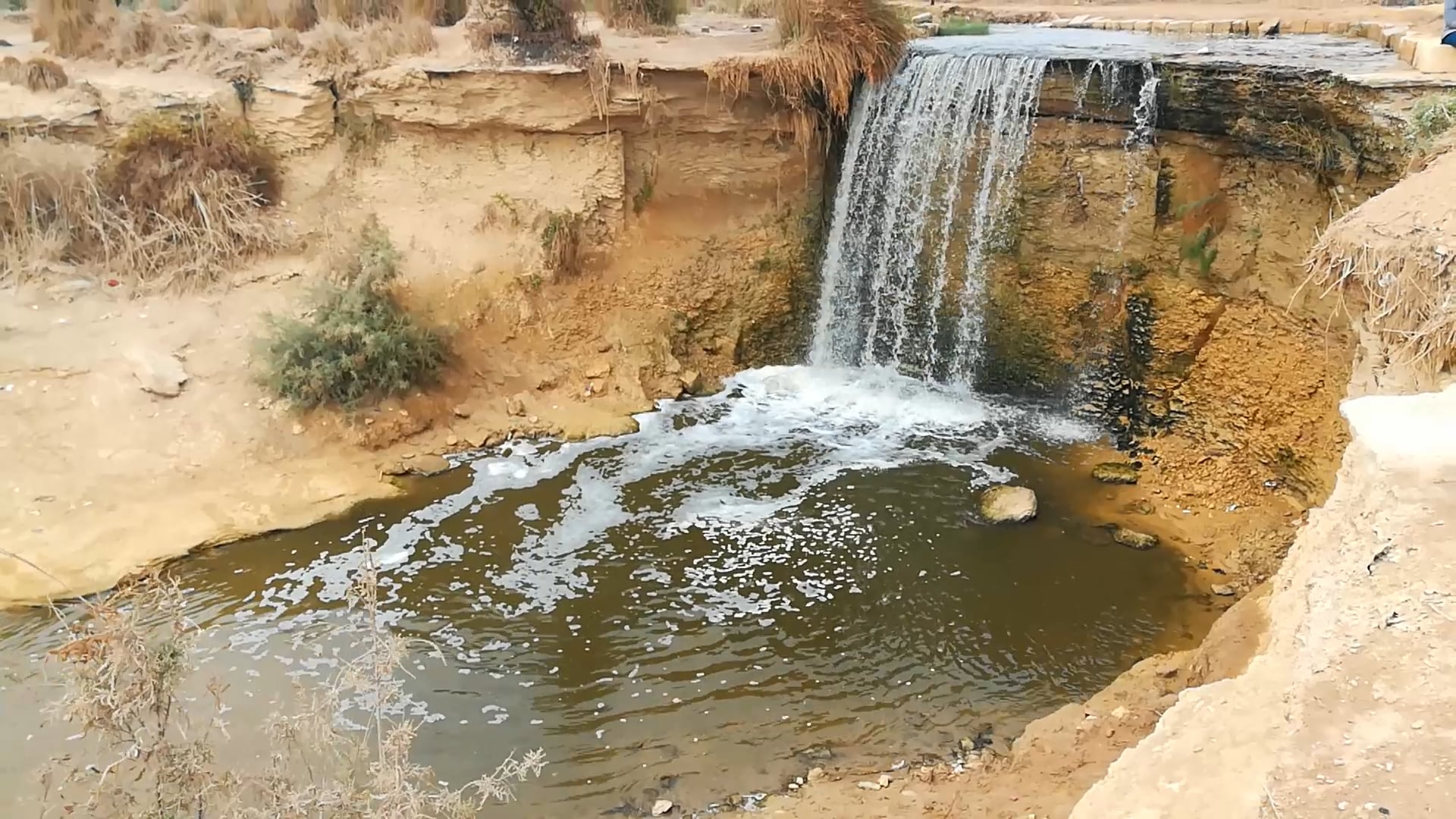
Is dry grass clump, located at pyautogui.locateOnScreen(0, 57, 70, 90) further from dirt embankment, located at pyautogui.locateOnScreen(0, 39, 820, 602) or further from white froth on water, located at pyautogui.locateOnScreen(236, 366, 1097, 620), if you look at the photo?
white froth on water, located at pyautogui.locateOnScreen(236, 366, 1097, 620)

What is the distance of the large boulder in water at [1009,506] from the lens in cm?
638

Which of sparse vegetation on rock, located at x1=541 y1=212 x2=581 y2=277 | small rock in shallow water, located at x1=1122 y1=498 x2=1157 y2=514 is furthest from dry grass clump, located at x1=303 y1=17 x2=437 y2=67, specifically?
small rock in shallow water, located at x1=1122 y1=498 x2=1157 y2=514

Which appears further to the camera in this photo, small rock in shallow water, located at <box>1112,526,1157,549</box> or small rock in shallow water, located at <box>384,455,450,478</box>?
small rock in shallow water, located at <box>384,455,450,478</box>

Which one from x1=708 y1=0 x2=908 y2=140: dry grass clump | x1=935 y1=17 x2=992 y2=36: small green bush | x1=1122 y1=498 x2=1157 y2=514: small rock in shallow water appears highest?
x1=935 y1=17 x2=992 y2=36: small green bush

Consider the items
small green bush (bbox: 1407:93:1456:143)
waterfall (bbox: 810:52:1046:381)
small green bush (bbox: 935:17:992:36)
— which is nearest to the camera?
small green bush (bbox: 1407:93:1456:143)

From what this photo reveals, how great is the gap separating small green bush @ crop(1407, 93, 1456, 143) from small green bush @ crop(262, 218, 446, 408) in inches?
243

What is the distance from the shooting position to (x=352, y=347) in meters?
7.18

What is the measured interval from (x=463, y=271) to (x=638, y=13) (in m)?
3.63

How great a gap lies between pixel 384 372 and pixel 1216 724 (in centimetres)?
613

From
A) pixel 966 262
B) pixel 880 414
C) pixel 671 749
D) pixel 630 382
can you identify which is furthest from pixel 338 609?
pixel 966 262

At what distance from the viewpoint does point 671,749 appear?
450cm

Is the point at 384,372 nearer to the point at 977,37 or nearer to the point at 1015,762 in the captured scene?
the point at 1015,762

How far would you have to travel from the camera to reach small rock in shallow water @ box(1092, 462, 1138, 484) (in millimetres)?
6910

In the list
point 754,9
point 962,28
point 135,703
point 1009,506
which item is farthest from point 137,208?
point 962,28
